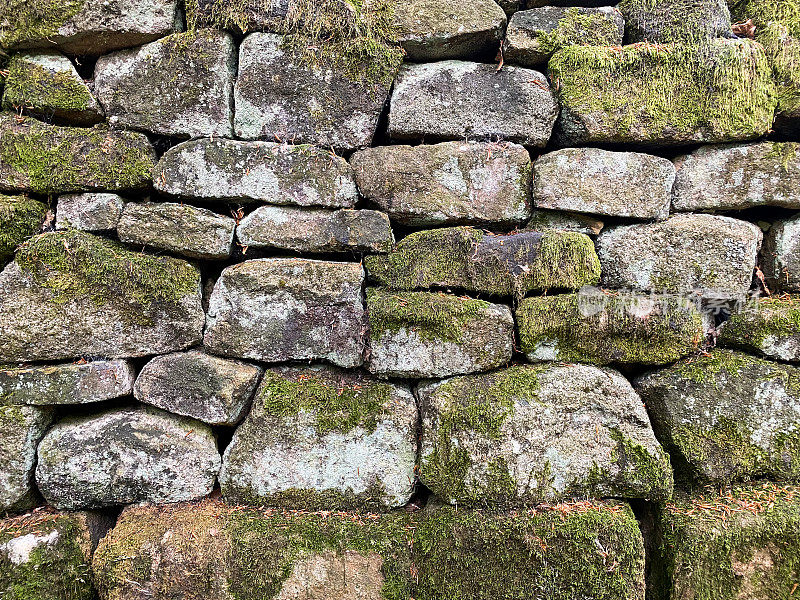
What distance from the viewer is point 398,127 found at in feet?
7.52

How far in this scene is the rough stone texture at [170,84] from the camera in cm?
222

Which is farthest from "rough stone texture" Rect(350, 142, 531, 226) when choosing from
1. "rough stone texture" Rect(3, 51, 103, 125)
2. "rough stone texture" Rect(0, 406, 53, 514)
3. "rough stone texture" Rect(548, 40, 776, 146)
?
"rough stone texture" Rect(0, 406, 53, 514)

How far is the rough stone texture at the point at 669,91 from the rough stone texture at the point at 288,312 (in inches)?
59.1

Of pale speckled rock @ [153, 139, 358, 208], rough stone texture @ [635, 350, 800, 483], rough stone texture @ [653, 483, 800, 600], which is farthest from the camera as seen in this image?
pale speckled rock @ [153, 139, 358, 208]

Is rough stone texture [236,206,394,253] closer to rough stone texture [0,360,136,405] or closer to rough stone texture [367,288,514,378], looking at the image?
rough stone texture [367,288,514,378]

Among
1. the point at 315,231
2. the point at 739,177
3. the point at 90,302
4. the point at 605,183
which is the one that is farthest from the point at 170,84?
the point at 739,177

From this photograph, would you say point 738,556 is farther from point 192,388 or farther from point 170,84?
point 170,84

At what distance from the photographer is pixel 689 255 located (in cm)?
224

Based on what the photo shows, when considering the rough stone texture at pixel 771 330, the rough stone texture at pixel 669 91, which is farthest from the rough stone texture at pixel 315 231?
the rough stone texture at pixel 771 330

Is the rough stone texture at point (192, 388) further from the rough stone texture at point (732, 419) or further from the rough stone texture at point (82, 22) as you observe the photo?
the rough stone texture at point (732, 419)

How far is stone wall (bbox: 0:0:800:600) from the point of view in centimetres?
206

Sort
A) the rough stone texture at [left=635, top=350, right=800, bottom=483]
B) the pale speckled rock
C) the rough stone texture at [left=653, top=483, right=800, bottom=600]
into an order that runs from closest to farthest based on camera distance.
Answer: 1. the rough stone texture at [left=653, top=483, right=800, bottom=600]
2. the rough stone texture at [left=635, top=350, right=800, bottom=483]
3. the pale speckled rock

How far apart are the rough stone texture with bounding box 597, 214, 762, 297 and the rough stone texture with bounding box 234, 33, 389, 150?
4.98ft

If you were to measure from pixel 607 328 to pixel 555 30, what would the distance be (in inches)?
61.4
